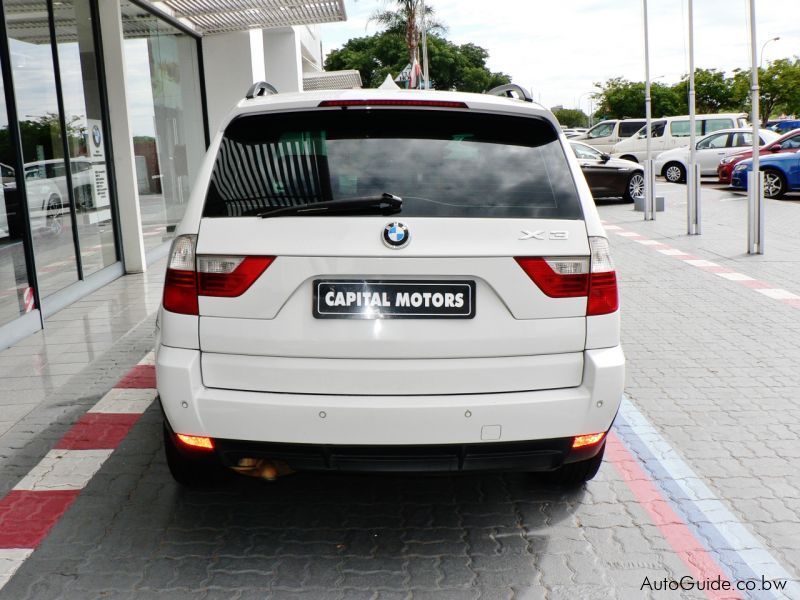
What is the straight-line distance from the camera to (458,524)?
3729 mm

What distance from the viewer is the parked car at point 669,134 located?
2905cm

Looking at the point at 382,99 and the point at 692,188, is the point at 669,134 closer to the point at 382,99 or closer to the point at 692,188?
the point at 692,188

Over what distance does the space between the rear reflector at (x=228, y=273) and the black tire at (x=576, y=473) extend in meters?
1.70

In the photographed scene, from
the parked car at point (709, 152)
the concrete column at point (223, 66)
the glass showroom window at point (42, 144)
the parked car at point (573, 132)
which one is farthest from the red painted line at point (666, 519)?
the parked car at point (573, 132)

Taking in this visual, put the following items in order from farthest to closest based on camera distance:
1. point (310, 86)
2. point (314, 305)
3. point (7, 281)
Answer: point (310, 86), point (7, 281), point (314, 305)

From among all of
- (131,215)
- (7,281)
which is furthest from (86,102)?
(7,281)

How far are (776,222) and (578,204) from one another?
46.4ft

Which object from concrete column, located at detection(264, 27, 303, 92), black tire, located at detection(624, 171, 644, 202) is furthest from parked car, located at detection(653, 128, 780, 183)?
concrete column, located at detection(264, 27, 303, 92)

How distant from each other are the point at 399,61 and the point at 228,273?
7382cm

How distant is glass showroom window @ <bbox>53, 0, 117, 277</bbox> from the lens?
31.8 ft

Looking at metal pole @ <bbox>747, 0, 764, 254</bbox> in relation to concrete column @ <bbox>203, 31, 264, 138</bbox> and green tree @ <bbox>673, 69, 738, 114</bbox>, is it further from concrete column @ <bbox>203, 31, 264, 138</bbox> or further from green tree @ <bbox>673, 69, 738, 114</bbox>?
green tree @ <bbox>673, 69, 738, 114</bbox>

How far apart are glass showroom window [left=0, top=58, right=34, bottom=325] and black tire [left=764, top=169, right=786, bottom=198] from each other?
58.2 ft

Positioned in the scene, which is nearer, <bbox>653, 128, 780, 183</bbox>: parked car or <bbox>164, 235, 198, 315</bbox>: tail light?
<bbox>164, 235, 198, 315</bbox>: tail light

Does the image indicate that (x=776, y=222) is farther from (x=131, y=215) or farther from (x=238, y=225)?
(x=238, y=225)
